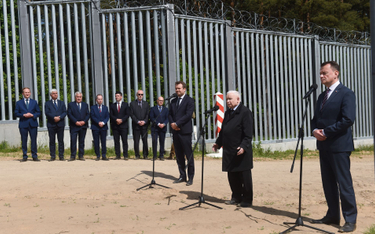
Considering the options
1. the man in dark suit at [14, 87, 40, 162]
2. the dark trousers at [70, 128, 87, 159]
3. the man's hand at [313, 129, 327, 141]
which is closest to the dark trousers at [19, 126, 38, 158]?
the man in dark suit at [14, 87, 40, 162]

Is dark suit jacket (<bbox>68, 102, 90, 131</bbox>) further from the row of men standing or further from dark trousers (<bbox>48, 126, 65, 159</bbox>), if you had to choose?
dark trousers (<bbox>48, 126, 65, 159</bbox>)

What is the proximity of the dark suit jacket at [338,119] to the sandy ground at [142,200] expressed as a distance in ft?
3.53

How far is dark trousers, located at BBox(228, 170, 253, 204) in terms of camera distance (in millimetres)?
6863

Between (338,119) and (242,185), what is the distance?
2039mm

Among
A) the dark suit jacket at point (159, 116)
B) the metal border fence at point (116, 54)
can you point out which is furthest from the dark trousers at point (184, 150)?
the metal border fence at point (116, 54)

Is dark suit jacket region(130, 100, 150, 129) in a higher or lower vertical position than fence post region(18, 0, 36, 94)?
lower

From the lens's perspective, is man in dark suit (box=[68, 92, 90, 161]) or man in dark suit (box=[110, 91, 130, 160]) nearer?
man in dark suit (box=[68, 92, 90, 161])

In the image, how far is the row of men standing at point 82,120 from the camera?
38.0 ft

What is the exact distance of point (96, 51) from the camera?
46.2ft

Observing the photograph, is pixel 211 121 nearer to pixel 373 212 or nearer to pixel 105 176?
pixel 105 176

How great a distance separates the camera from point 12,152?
13.3m

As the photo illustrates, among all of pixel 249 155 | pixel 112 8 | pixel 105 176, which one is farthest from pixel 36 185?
pixel 112 8

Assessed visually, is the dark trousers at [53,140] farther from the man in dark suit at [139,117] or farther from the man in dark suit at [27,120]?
the man in dark suit at [139,117]

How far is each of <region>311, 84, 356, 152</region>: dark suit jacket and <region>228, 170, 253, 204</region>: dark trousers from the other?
1.48m
